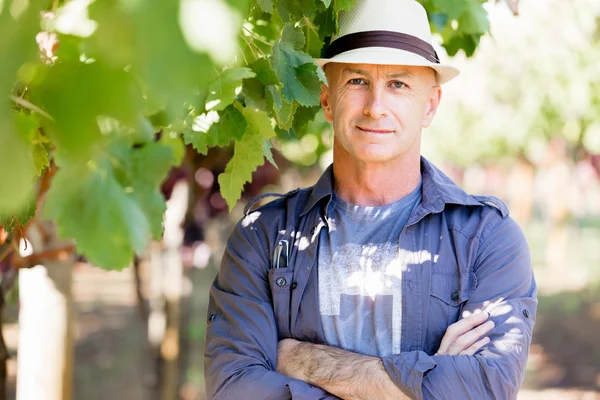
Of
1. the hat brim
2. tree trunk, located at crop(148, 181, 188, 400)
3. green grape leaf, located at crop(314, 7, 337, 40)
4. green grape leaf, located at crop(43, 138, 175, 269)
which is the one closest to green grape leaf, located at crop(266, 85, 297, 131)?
green grape leaf, located at crop(314, 7, 337, 40)

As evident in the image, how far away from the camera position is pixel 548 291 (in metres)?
21.9

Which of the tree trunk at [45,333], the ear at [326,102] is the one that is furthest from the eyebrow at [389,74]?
the tree trunk at [45,333]

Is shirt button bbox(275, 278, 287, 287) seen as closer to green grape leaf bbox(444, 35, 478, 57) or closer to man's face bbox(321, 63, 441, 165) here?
man's face bbox(321, 63, 441, 165)

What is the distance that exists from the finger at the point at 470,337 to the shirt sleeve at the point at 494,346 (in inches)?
1.4

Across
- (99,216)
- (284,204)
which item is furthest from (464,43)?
(99,216)

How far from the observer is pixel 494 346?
9.76ft

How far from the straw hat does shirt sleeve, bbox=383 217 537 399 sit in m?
0.73

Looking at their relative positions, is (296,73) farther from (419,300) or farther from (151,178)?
(419,300)

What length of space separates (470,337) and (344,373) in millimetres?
456

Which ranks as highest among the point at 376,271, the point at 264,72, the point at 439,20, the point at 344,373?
the point at 439,20

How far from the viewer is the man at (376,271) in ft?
9.82

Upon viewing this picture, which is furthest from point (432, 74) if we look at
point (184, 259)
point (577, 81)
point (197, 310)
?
point (197, 310)

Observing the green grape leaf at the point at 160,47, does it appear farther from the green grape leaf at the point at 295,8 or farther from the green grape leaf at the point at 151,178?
Answer: the green grape leaf at the point at 295,8

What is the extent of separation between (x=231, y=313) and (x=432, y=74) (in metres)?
1.23
